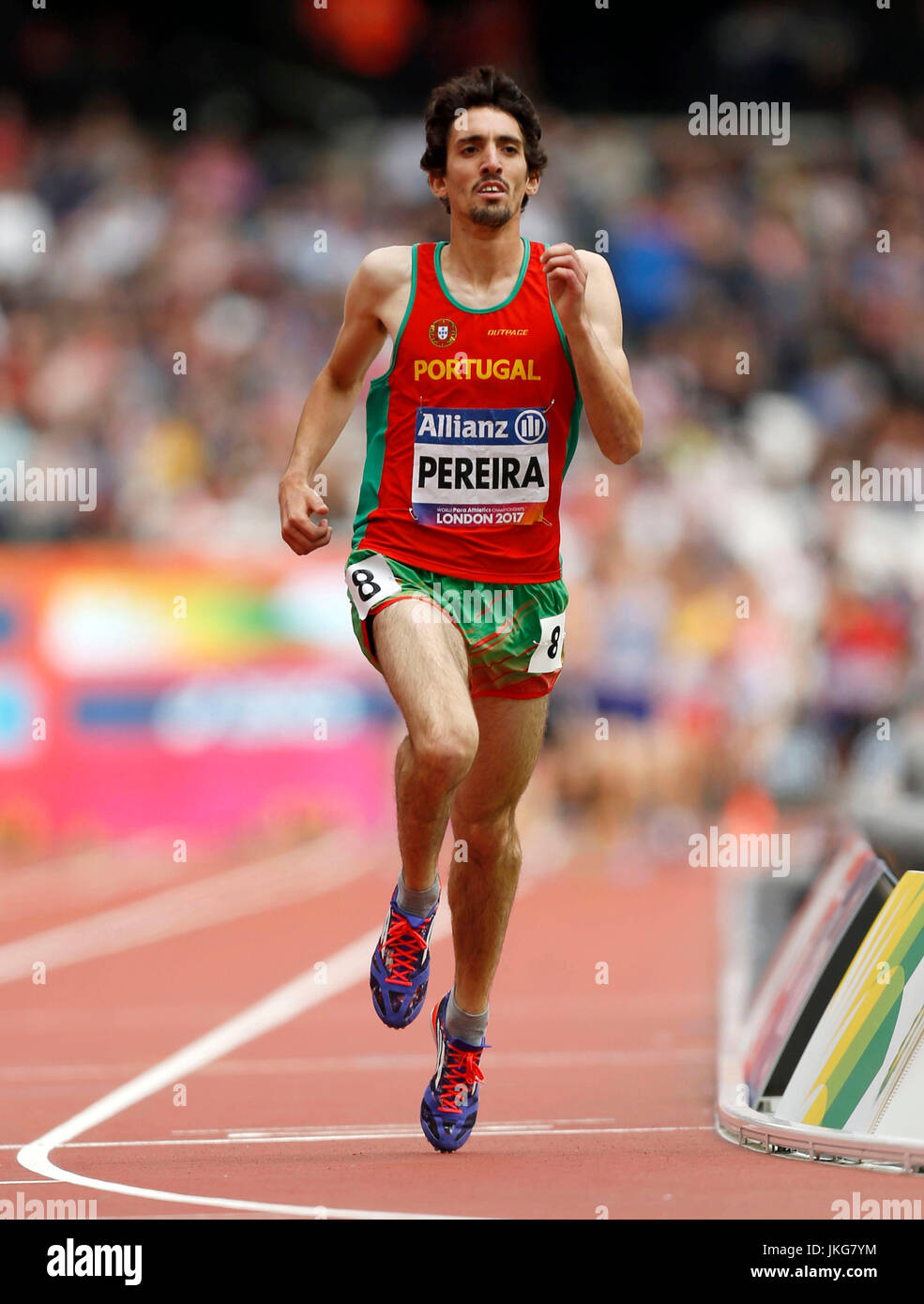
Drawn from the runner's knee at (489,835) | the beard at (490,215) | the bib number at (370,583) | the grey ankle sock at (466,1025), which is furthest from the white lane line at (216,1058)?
the beard at (490,215)

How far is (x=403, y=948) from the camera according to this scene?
6.15 metres

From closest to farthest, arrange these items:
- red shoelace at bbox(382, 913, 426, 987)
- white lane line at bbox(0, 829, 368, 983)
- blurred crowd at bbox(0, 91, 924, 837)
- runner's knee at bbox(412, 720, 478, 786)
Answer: runner's knee at bbox(412, 720, 478, 786), red shoelace at bbox(382, 913, 426, 987), white lane line at bbox(0, 829, 368, 983), blurred crowd at bbox(0, 91, 924, 837)

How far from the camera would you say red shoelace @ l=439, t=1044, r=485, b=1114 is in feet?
20.6

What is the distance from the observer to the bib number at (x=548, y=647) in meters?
6.37

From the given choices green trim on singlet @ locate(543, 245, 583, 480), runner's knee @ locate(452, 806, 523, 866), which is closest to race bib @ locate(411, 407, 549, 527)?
green trim on singlet @ locate(543, 245, 583, 480)

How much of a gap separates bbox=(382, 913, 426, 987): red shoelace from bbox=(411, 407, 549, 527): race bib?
3.83 ft

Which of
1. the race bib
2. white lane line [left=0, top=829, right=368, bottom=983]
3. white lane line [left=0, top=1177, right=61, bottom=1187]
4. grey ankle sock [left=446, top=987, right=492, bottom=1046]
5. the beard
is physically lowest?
white lane line [left=0, top=829, right=368, bottom=983]

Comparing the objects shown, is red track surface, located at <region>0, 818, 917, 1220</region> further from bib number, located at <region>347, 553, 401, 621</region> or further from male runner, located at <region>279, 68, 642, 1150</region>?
bib number, located at <region>347, 553, 401, 621</region>

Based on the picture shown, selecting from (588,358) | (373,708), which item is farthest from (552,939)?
(588,358)

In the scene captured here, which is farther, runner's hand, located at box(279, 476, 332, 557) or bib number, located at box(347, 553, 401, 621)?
bib number, located at box(347, 553, 401, 621)

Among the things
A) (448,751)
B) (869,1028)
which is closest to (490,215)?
(448,751)

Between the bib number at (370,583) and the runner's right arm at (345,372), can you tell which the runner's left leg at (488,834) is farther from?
the runner's right arm at (345,372)

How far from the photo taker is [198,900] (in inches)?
592
